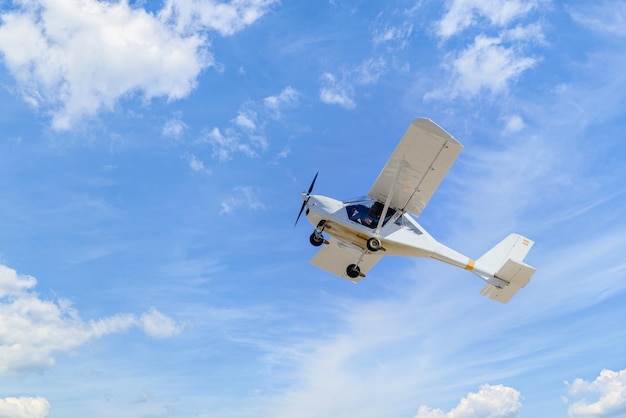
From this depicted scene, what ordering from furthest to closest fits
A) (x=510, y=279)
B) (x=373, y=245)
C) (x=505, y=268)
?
1. (x=510, y=279)
2. (x=505, y=268)
3. (x=373, y=245)

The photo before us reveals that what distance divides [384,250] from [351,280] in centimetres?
357

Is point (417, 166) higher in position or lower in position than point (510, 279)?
higher

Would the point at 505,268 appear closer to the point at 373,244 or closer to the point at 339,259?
the point at 373,244

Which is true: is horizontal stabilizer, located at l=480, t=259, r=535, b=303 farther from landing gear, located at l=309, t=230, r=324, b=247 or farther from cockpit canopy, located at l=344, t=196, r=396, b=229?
landing gear, located at l=309, t=230, r=324, b=247

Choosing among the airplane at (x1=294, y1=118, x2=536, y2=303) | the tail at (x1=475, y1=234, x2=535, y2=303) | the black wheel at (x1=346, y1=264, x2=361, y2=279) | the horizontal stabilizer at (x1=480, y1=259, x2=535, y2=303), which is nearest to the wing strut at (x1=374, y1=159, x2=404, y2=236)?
the airplane at (x1=294, y1=118, x2=536, y2=303)

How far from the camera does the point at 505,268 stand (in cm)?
2364

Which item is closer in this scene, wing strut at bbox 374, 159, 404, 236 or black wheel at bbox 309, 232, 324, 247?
wing strut at bbox 374, 159, 404, 236

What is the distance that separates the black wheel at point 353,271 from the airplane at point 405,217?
0.14ft

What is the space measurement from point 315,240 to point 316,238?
4.3 inches

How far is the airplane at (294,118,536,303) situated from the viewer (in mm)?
20000

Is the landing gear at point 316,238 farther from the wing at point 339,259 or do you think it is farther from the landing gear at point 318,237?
the wing at point 339,259

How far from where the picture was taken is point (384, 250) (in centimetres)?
2245

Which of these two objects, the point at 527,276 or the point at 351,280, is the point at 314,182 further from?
the point at 527,276

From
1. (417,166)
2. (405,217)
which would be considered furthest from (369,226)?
(417,166)
